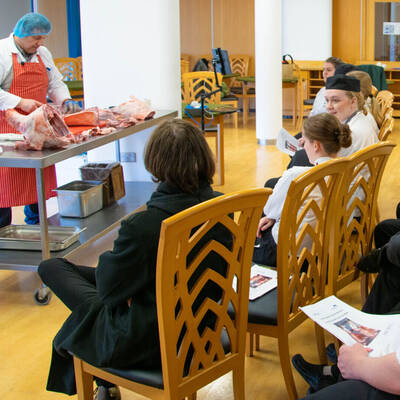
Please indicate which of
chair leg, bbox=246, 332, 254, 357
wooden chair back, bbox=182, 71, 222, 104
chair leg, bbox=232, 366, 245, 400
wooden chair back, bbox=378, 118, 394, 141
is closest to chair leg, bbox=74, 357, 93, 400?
chair leg, bbox=232, 366, 245, 400

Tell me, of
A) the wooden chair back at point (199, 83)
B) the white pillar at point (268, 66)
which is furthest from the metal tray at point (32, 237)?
the white pillar at point (268, 66)

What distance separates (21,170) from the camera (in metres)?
3.60

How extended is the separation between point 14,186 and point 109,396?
1740mm

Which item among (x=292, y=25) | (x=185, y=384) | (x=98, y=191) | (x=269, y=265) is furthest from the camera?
(x=292, y=25)

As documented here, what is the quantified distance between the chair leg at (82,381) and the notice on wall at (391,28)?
10035 millimetres

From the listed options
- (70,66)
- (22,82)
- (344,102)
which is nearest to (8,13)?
(70,66)

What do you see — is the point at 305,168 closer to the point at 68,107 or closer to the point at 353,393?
the point at 353,393

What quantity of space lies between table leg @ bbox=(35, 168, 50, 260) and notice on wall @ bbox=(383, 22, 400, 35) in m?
9.06

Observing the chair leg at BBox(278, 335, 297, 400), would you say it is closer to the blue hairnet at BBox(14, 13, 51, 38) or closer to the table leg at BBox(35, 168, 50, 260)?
the table leg at BBox(35, 168, 50, 260)

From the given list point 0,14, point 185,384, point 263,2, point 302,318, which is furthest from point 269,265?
point 0,14

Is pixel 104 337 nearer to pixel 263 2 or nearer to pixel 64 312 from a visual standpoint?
pixel 64 312

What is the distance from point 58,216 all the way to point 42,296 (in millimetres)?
763

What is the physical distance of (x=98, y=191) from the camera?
4.02 m

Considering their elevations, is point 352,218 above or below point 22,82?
below
